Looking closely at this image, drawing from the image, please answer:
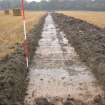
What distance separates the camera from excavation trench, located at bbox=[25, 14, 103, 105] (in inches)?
392

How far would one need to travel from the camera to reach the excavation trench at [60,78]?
995 centimetres

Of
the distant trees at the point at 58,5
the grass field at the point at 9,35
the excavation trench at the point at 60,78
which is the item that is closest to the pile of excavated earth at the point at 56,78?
the excavation trench at the point at 60,78

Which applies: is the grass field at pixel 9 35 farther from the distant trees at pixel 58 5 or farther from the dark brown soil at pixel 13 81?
the distant trees at pixel 58 5

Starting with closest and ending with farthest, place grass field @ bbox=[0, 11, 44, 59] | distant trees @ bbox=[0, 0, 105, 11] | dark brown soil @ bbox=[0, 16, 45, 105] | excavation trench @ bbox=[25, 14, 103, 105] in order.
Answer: dark brown soil @ bbox=[0, 16, 45, 105], excavation trench @ bbox=[25, 14, 103, 105], grass field @ bbox=[0, 11, 44, 59], distant trees @ bbox=[0, 0, 105, 11]

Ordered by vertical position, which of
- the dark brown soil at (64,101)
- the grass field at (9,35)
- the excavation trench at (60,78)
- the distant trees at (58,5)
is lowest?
the distant trees at (58,5)

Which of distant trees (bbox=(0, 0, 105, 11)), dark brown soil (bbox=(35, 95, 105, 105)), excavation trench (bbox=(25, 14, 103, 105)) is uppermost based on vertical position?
dark brown soil (bbox=(35, 95, 105, 105))

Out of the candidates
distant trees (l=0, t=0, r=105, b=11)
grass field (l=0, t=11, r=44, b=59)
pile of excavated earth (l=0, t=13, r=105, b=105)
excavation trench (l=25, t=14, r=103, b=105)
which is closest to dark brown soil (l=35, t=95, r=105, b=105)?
pile of excavated earth (l=0, t=13, r=105, b=105)

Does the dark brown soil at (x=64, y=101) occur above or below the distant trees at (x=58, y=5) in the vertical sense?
above

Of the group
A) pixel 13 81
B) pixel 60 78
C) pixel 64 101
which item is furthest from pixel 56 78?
pixel 64 101

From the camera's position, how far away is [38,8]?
151 m

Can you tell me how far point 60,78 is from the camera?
11758 millimetres

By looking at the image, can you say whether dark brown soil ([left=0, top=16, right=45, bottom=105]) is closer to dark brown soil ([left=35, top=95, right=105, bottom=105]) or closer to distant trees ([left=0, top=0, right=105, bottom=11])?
dark brown soil ([left=35, top=95, right=105, bottom=105])

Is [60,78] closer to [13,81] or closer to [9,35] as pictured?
[13,81]

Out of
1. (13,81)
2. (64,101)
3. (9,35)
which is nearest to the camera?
(64,101)
